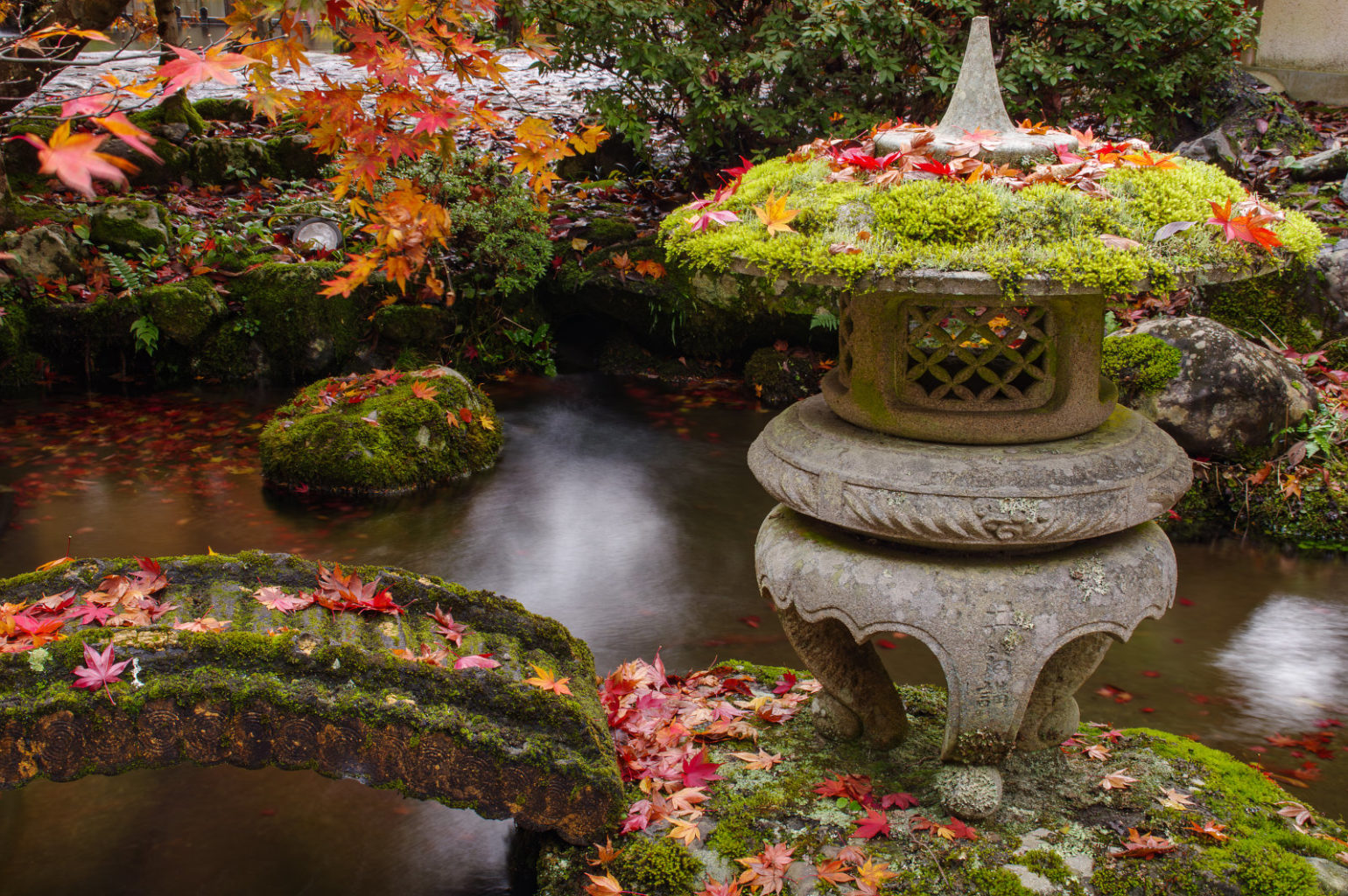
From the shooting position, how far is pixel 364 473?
705cm

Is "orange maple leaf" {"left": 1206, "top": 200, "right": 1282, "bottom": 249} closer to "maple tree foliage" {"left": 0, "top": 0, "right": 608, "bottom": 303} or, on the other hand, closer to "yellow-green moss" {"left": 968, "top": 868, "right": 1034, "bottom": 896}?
"yellow-green moss" {"left": 968, "top": 868, "right": 1034, "bottom": 896}

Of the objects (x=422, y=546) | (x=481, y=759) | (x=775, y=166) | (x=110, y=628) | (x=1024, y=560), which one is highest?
(x=775, y=166)

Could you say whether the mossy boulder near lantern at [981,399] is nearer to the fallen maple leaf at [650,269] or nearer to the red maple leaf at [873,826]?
the red maple leaf at [873,826]

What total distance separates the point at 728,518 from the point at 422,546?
2.11 metres

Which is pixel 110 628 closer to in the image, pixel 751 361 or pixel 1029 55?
pixel 751 361

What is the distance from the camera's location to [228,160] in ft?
38.1

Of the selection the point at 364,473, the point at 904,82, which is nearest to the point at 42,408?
the point at 364,473

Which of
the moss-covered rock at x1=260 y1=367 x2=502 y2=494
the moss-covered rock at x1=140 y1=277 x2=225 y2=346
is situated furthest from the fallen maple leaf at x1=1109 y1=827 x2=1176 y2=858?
the moss-covered rock at x1=140 y1=277 x2=225 y2=346

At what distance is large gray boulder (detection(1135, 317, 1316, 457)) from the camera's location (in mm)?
6570

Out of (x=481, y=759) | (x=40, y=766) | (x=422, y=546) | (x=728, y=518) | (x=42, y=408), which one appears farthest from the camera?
(x=42, y=408)

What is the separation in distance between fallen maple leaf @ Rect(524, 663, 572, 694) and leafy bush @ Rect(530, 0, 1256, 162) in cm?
594

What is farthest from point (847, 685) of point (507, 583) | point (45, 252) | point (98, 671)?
point (45, 252)

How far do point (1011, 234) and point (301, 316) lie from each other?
25.3 ft

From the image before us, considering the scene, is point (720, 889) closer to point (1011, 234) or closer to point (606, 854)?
point (606, 854)
